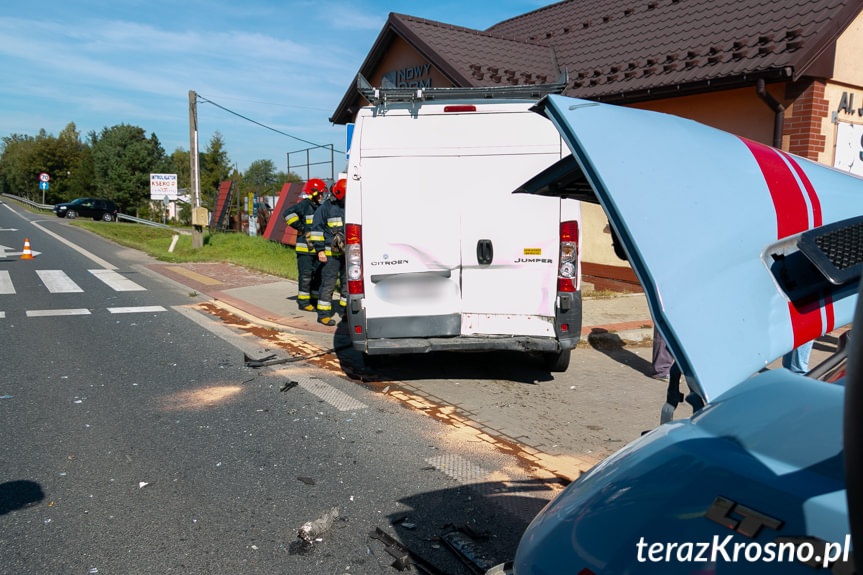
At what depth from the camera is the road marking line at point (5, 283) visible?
12.0 meters

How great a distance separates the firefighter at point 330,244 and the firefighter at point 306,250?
0.70 feet

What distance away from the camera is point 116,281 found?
1351 centimetres

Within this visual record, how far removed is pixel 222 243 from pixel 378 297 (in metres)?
17.3

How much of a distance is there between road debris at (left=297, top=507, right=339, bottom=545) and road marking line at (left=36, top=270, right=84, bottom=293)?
1043 cm

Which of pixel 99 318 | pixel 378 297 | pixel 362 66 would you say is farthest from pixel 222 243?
pixel 378 297

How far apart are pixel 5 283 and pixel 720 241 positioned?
47.4 ft

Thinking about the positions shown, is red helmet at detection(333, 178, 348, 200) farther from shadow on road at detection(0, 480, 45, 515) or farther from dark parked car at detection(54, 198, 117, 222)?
dark parked car at detection(54, 198, 117, 222)

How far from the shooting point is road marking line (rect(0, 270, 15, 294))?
1198 centimetres

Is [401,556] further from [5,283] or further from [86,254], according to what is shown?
[86,254]

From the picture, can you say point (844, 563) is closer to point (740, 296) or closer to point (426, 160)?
point (740, 296)

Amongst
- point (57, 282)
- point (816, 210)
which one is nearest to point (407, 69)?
point (57, 282)

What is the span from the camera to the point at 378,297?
587 cm

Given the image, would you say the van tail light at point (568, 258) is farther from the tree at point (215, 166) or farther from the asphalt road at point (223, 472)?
the tree at point (215, 166)

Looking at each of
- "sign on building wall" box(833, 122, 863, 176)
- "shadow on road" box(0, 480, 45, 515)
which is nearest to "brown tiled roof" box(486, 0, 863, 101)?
"sign on building wall" box(833, 122, 863, 176)
